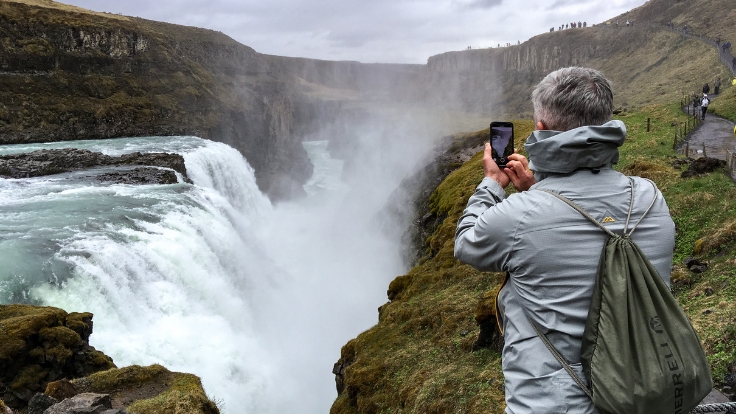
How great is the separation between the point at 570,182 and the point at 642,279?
0.60 m

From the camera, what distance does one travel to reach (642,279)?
8.05 feet

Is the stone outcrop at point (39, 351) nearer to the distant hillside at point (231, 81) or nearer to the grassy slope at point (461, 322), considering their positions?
the grassy slope at point (461, 322)

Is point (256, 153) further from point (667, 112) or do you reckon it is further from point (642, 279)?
point (642, 279)

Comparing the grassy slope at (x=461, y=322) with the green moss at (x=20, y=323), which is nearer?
the grassy slope at (x=461, y=322)

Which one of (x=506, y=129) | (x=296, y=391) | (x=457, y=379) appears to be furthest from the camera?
(x=296, y=391)

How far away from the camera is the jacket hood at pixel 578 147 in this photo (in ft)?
8.68

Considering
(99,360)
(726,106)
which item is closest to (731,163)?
(99,360)

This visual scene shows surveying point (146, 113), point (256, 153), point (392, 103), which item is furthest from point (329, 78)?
point (146, 113)

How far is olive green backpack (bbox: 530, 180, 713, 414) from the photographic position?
2.36 meters

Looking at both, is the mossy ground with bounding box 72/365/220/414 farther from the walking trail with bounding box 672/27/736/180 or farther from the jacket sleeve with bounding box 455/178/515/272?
the walking trail with bounding box 672/27/736/180

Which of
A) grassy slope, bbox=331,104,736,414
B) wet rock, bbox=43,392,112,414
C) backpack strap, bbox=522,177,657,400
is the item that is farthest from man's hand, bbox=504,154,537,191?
wet rock, bbox=43,392,112,414

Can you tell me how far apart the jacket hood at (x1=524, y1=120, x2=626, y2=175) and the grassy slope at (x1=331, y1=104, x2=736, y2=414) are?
4.86 m

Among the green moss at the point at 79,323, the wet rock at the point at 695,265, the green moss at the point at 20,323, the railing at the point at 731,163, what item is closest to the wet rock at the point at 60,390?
the green moss at the point at 20,323

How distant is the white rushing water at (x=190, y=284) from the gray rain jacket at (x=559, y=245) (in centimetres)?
1565
